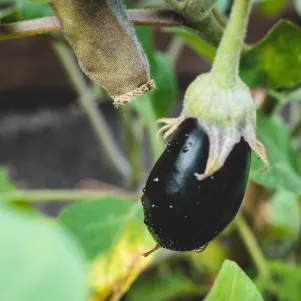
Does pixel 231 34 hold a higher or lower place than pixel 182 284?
higher

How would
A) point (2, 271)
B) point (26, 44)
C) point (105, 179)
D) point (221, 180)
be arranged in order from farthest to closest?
point (26, 44) → point (105, 179) → point (221, 180) → point (2, 271)

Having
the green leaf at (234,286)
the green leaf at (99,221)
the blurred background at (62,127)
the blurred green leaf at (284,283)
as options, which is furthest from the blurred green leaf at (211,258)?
the green leaf at (234,286)

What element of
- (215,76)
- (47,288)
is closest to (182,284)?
(215,76)

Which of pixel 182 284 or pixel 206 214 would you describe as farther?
pixel 182 284

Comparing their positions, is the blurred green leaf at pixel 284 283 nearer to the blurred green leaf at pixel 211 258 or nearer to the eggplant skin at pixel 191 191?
the blurred green leaf at pixel 211 258

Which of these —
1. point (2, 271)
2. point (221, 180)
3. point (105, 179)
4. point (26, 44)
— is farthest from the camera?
point (26, 44)

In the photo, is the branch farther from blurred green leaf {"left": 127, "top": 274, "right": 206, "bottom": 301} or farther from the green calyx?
blurred green leaf {"left": 127, "top": 274, "right": 206, "bottom": 301}

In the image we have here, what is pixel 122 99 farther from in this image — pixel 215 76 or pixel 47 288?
pixel 47 288

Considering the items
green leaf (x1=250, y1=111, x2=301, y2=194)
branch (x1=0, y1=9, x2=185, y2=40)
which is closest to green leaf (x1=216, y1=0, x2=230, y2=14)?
green leaf (x1=250, y1=111, x2=301, y2=194)
